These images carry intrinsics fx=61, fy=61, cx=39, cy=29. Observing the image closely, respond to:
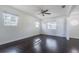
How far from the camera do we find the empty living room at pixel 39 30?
1.84 meters

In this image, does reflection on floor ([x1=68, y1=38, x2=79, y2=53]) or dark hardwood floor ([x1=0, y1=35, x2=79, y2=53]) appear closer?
dark hardwood floor ([x1=0, y1=35, x2=79, y2=53])

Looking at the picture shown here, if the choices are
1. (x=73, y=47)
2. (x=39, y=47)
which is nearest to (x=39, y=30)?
(x=39, y=47)

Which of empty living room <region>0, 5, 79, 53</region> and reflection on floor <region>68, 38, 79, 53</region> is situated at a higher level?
empty living room <region>0, 5, 79, 53</region>

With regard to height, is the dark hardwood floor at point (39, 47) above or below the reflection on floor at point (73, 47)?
above

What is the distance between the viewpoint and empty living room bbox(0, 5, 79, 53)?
1844mm

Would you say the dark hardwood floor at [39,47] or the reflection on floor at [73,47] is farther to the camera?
the reflection on floor at [73,47]

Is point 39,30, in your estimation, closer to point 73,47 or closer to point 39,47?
point 39,47

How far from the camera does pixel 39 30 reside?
2.57 metres

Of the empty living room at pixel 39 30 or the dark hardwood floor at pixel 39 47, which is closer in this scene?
the dark hardwood floor at pixel 39 47

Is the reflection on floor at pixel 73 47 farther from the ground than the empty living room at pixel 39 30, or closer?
closer

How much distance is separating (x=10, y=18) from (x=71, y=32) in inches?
109

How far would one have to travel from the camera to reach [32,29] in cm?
341
